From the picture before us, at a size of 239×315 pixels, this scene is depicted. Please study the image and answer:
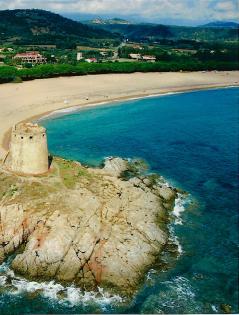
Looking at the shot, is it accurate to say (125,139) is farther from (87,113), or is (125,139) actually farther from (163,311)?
(163,311)

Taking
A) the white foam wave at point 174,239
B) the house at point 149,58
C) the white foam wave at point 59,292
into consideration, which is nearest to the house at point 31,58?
the house at point 149,58

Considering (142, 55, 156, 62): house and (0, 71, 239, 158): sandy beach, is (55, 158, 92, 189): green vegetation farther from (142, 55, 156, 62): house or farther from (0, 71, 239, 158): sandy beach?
(142, 55, 156, 62): house

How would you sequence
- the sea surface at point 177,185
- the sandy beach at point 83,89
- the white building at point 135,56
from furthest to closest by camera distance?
the white building at point 135,56
the sandy beach at point 83,89
the sea surface at point 177,185

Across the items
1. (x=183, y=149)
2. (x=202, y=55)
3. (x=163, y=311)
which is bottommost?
(x=163, y=311)

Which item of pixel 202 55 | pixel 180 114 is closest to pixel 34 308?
pixel 180 114

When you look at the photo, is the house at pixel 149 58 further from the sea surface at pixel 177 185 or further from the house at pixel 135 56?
the sea surface at pixel 177 185

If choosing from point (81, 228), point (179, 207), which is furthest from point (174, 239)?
point (81, 228)

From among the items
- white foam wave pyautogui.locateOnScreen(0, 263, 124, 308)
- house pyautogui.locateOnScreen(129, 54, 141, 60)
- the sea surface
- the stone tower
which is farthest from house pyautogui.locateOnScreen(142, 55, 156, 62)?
white foam wave pyautogui.locateOnScreen(0, 263, 124, 308)
